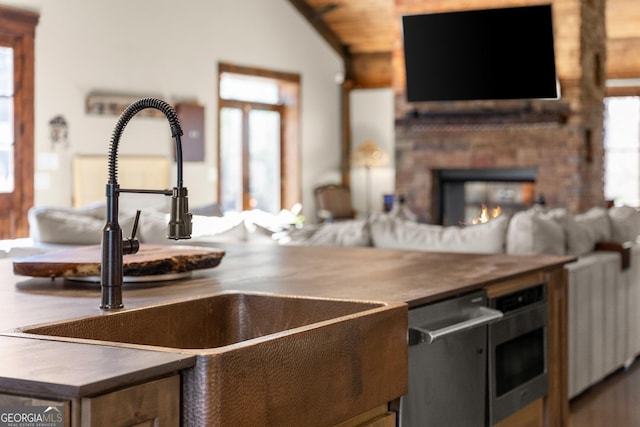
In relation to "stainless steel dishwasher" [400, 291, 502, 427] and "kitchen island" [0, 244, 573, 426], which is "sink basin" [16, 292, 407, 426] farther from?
"stainless steel dishwasher" [400, 291, 502, 427]

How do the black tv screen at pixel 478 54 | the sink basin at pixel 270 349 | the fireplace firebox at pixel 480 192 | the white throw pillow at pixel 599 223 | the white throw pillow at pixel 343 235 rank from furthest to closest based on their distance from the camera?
the fireplace firebox at pixel 480 192 < the black tv screen at pixel 478 54 < the white throw pillow at pixel 599 223 < the white throw pillow at pixel 343 235 < the sink basin at pixel 270 349

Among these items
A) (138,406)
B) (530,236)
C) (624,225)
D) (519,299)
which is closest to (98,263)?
(138,406)

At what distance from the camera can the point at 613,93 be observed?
12.8m

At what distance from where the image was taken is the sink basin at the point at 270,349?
1763 millimetres

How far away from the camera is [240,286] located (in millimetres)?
2820

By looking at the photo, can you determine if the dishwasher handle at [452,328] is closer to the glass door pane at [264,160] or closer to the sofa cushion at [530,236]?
the sofa cushion at [530,236]

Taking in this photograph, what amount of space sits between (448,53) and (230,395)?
7.69 metres

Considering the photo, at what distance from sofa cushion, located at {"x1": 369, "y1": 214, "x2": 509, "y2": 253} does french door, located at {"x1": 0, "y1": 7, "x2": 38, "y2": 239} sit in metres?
4.73

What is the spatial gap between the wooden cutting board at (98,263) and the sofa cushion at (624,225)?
3837 millimetres

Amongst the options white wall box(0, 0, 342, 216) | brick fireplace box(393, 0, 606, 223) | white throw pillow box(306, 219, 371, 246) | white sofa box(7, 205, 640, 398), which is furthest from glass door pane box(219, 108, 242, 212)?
white throw pillow box(306, 219, 371, 246)

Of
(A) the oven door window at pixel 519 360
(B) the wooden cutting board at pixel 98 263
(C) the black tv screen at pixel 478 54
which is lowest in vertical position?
(A) the oven door window at pixel 519 360

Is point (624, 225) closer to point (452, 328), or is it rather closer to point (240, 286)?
point (452, 328)

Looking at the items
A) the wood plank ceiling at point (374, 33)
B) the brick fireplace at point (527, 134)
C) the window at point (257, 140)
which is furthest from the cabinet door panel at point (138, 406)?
the window at point (257, 140)

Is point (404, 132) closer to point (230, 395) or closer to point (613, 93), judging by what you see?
point (613, 93)
